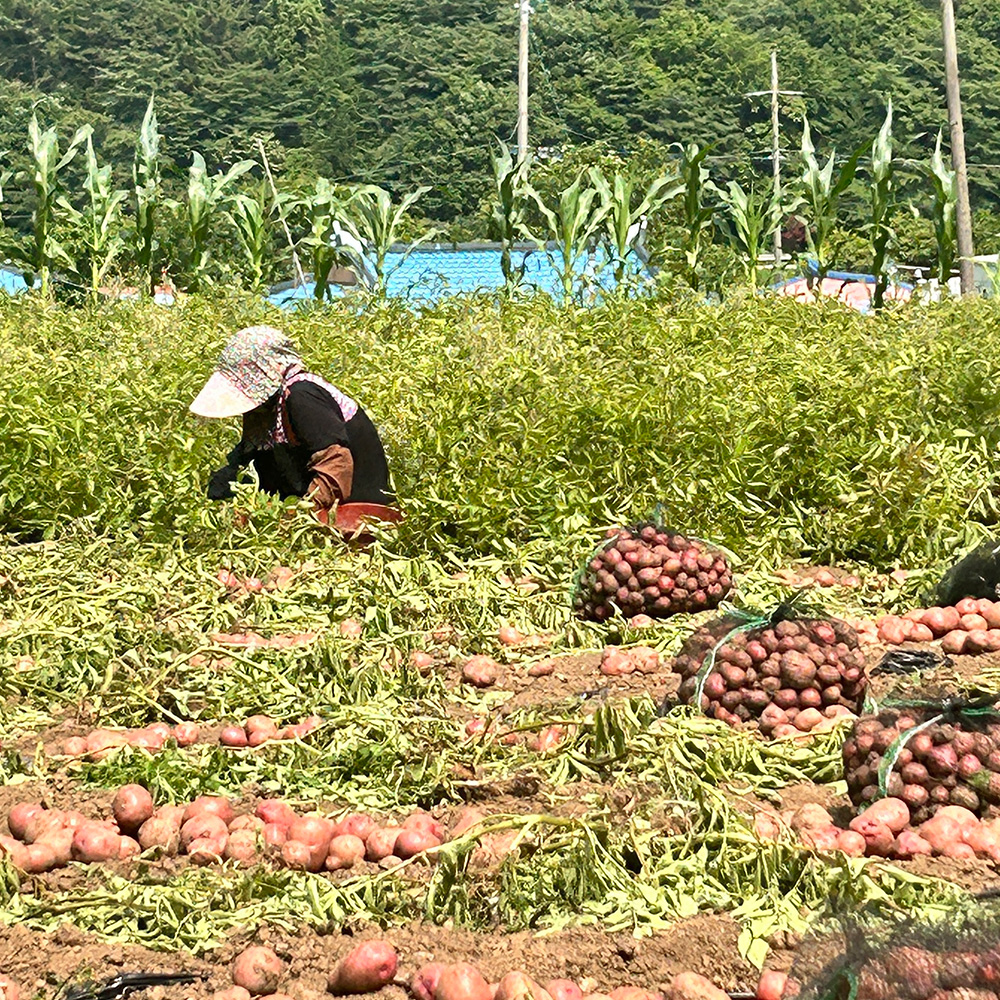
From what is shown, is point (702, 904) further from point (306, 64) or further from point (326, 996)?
point (306, 64)

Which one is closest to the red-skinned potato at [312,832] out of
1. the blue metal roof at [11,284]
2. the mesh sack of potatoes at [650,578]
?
the mesh sack of potatoes at [650,578]

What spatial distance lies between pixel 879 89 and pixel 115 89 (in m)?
32.5

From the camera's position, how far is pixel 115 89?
67.2m

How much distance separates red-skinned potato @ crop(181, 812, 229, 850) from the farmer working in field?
2.96 m

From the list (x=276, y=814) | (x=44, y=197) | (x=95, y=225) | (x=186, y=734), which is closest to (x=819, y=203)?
(x=95, y=225)

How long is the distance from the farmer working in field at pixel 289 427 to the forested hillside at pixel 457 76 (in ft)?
160

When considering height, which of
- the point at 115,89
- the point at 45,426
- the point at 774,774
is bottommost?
the point at 774,774

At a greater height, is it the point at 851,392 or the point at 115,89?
the point at 115,89

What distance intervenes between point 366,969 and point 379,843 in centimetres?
68

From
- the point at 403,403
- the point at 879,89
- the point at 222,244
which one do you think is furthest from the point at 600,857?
the point at 879,89

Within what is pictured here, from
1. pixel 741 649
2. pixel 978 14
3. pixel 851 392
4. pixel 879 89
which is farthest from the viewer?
pixel 978 14

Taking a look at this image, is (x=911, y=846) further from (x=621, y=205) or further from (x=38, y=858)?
(x=621, y=205)

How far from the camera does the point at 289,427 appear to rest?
6812 millimetres

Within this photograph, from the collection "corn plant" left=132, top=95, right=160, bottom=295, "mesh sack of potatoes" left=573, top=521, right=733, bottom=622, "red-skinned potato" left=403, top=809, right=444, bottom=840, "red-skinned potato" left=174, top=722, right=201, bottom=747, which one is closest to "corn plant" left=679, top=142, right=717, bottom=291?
"corn plant" left=132, top=95, right=160, bottom=295
